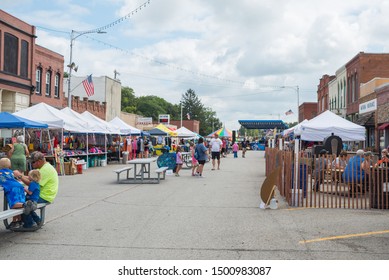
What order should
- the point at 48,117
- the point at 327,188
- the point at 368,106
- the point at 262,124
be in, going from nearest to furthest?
the point at 327,188
the point at 48,117
the point at 368,106
the point at 262,124

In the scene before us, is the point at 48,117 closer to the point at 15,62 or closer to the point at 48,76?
the point at 15,62

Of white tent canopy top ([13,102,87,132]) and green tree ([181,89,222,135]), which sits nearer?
white tent canopy top ([13,102,87,132])

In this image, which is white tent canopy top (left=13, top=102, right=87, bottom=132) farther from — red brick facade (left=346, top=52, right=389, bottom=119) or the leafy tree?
the leafy tree

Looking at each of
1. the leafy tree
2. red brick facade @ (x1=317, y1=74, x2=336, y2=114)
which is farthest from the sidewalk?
the leafy tree

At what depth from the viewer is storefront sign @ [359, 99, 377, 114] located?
28.8 metres

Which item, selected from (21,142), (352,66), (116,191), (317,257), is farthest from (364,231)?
(352,66)

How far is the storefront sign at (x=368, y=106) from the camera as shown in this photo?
2876 cm

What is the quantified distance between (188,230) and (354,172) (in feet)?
18.3

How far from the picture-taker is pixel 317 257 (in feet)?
20.0

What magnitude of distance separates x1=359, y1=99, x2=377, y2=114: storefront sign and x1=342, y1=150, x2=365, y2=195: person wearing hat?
61.2ft

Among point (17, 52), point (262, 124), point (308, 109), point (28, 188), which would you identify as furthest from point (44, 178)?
point (308, 109)

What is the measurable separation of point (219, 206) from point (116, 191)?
4193mm

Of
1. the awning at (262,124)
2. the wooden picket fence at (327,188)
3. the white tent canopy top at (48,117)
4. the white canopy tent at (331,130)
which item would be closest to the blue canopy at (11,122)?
the white tent canopy top at (48,117)

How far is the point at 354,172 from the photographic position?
11.5m
